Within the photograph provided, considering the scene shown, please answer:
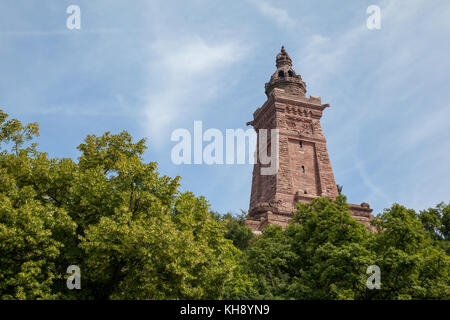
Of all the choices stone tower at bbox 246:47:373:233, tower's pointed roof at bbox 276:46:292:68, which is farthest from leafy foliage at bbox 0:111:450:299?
tower's pointed roof at bbox 276:46:292:68

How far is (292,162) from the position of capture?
4275 cm

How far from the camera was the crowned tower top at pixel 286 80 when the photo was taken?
50438 mm

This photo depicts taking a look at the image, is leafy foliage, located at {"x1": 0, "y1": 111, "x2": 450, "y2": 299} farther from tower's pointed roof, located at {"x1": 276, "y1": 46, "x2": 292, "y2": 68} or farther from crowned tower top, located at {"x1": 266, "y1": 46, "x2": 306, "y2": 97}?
tower's pointed roof, located at {"x1": 276, "y1": 46, "x2": 292, "y2": 68}

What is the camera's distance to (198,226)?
17.6 metres

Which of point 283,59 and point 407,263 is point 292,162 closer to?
point 283,59

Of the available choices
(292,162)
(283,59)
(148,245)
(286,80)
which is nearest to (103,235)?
(148,245)

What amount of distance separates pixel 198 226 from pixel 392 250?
8.30m

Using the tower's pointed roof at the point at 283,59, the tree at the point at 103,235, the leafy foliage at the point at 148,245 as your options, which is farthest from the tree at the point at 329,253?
the tower's pointed roof at the point at 283,59

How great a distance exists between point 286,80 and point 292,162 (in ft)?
42.8

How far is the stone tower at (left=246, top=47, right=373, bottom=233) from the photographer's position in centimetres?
3900

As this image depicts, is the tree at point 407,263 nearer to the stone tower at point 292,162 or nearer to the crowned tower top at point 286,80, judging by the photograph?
the stone tower at point 292,162

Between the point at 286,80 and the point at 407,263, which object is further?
the point at 286,80
